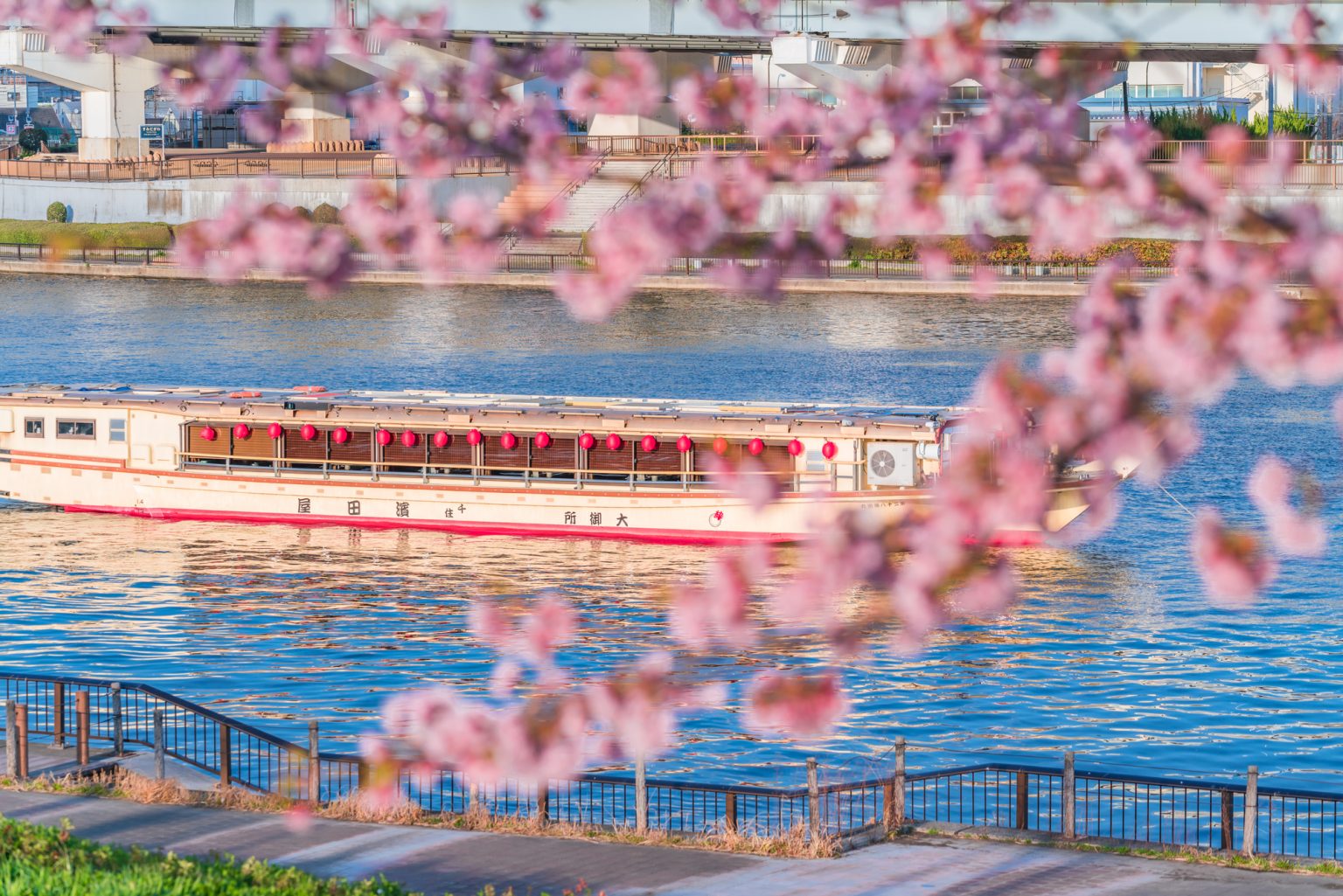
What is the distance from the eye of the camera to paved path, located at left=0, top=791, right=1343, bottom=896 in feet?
64.0

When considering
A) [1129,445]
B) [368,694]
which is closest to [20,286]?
[368,694]

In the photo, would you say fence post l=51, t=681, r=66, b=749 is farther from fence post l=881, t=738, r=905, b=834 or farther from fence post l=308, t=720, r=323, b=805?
fence post l=881, t=738, r=905, b=834

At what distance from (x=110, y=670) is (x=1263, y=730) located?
20.4 m

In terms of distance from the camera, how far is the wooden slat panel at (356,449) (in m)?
53.8

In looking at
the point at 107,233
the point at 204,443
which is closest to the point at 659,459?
the point at 204,443

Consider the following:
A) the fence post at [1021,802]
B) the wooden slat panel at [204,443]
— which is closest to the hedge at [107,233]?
the wooden slat panel at [204,443]

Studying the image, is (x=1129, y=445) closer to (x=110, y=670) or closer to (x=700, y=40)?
(x=110, y=670)

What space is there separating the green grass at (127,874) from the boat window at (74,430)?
38.2 metres

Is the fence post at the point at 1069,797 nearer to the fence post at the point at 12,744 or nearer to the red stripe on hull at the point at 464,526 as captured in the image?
the fence post at the point at 12,744

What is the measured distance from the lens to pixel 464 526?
172 feet

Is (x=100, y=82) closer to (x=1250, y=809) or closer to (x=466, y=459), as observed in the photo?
(x=466, y=459)

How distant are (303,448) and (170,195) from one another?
197 feet

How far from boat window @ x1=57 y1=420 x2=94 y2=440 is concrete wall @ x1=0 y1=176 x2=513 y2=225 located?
5048 cm

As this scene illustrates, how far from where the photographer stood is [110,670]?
123 feet
